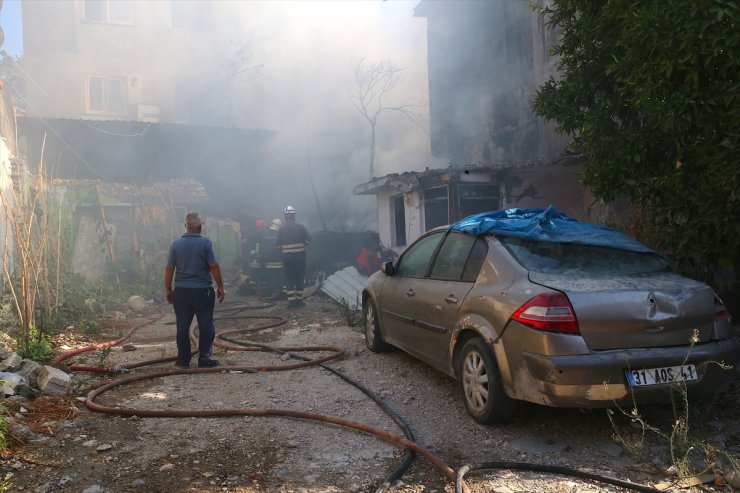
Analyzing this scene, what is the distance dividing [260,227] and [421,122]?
12.6 m

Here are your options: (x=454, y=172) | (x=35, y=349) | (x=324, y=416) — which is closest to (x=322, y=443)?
(x=324, y=416)

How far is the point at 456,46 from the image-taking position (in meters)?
18.8

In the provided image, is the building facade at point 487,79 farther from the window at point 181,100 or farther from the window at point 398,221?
the window at point 181,100

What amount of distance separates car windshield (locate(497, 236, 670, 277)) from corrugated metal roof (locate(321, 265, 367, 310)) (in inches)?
281

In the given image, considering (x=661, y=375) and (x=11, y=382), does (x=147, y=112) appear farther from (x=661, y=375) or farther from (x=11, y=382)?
(x=661, y=375)

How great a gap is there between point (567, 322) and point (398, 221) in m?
11.5

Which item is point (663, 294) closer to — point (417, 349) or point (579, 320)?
point (579, 320)

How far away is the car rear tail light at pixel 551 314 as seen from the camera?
3.46m

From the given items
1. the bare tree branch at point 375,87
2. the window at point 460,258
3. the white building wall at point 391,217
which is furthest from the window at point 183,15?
the window at point 460,258

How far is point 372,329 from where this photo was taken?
21.2 feet

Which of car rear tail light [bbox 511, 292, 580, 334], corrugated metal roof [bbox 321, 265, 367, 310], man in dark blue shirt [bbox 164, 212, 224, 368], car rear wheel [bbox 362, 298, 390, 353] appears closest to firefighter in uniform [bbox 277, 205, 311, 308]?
corrugated metal roof [bbox 321, 265, 367, 310]

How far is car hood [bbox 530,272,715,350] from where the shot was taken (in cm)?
347

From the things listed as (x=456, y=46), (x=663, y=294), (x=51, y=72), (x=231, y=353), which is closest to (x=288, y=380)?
(x=231, y=353)

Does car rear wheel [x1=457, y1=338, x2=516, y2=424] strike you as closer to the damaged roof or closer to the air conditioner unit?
the damaged roof
